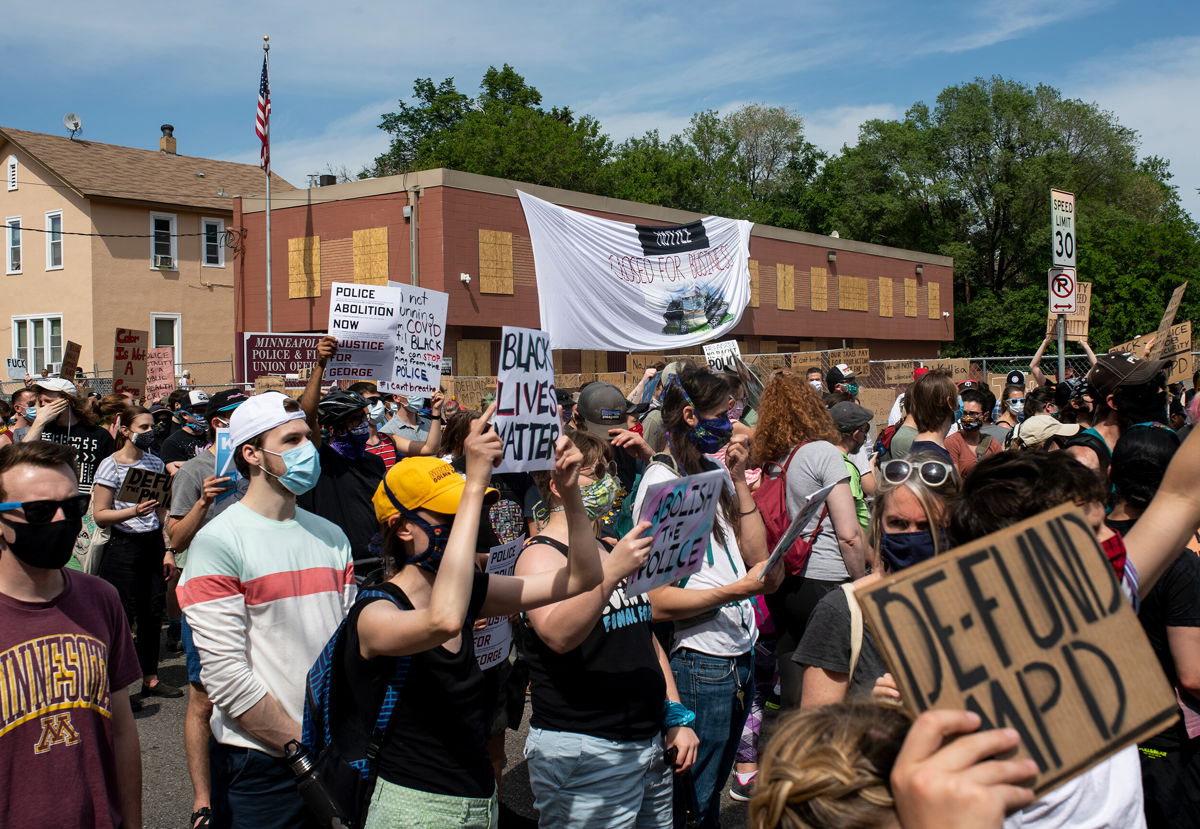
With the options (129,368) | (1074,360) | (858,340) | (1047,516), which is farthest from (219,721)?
(858,340)

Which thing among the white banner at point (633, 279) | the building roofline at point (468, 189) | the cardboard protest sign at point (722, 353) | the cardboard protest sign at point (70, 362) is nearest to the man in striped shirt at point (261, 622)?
the cardboard protest sign at point (722, 353)

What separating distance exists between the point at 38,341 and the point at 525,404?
35.4 meters

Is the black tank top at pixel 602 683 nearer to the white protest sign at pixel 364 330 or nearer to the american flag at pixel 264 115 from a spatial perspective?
the white protest sign at pixel 364 330

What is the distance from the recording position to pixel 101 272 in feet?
104

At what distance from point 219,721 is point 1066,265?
30.2ft

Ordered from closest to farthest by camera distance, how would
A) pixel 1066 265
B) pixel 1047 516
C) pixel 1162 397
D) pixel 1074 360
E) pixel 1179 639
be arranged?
pixel 1047 516 → pixel 1179 639 → pixel 1162 397 → pixel 1066 265 → pixel 1074 360

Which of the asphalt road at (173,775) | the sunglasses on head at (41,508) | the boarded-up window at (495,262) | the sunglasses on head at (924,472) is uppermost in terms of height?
the boarded-up window at (495,262)

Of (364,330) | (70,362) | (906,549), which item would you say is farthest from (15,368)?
(906,549)

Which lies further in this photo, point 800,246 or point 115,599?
point 800,246

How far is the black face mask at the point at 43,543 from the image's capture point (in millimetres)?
2844

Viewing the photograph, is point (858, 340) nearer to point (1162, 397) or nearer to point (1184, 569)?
point (1162, 397)

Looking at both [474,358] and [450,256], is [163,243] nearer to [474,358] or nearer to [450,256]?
[450,256]

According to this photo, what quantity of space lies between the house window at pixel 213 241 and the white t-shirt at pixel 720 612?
33.2 metres

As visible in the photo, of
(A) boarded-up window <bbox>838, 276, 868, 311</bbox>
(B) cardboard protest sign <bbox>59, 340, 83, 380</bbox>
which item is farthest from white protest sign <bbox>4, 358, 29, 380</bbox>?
(A) boarded-up window <bbox>838, 276, 868, 311</bbox>
